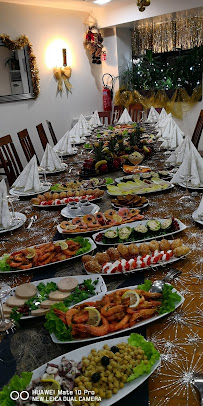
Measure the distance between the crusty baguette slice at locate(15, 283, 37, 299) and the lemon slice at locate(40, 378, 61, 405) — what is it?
0.39 meters

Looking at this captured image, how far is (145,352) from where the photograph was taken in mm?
1006

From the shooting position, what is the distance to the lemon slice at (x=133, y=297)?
1.19m

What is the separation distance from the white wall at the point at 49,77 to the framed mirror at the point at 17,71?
126mm

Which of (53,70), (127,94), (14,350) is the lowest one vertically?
(14,350)

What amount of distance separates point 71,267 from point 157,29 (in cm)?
720

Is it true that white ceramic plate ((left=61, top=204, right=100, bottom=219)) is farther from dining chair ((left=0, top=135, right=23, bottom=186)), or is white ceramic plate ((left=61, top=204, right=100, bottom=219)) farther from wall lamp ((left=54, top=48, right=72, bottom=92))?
wall lamp ((left=54, top=48, right=72, bottom=92))

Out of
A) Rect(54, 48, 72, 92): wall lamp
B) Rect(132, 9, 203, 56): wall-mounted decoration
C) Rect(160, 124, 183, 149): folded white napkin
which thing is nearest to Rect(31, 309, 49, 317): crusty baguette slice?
Rect(160, 124, 183, 149): folded white napkin

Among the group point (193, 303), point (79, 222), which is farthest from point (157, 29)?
point (193, 303)

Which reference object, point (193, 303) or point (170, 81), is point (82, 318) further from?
point (170, 81)

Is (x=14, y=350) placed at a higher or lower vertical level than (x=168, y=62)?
lower

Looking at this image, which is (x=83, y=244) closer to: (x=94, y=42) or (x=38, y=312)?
(x=38, y=312)

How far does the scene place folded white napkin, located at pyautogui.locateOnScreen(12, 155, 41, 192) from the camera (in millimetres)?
2527

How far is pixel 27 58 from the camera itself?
5.88m

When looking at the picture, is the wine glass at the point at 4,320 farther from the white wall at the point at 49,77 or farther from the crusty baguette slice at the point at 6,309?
the white wall at the point at 49,77
